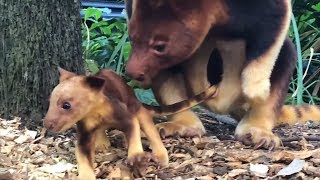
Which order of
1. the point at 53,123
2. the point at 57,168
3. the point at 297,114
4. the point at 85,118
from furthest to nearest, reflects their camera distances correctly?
the point at 297,114
the point at 57,168
the point at 85,118
the point at 53,123

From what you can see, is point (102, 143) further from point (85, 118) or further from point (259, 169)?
point (259, 169)

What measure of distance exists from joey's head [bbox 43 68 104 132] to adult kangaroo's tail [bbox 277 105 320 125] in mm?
1334

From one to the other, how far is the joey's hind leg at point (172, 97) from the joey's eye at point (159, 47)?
1.51 feet

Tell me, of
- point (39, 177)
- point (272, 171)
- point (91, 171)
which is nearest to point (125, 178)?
point (91, 171)

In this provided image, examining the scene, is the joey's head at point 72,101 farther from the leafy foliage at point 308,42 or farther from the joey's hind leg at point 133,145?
the leafy foliage at point 308,42

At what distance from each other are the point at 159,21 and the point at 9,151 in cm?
84

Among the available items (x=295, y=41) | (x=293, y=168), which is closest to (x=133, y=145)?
(x=293, y=168)

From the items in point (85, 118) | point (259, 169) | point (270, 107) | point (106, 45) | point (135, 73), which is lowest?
point (106, 45)

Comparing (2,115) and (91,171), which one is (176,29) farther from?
(2,115)

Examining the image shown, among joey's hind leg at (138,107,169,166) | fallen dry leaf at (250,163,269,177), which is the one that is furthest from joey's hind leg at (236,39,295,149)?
joey's hind leg at (138,107,169,166)

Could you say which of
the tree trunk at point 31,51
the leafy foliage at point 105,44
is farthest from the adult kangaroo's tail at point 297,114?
the leafy foliage at point 105,44

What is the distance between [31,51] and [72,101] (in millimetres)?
785

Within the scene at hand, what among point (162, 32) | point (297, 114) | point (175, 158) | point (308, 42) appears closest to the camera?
point (162, 32)

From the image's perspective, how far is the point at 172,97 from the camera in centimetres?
308
